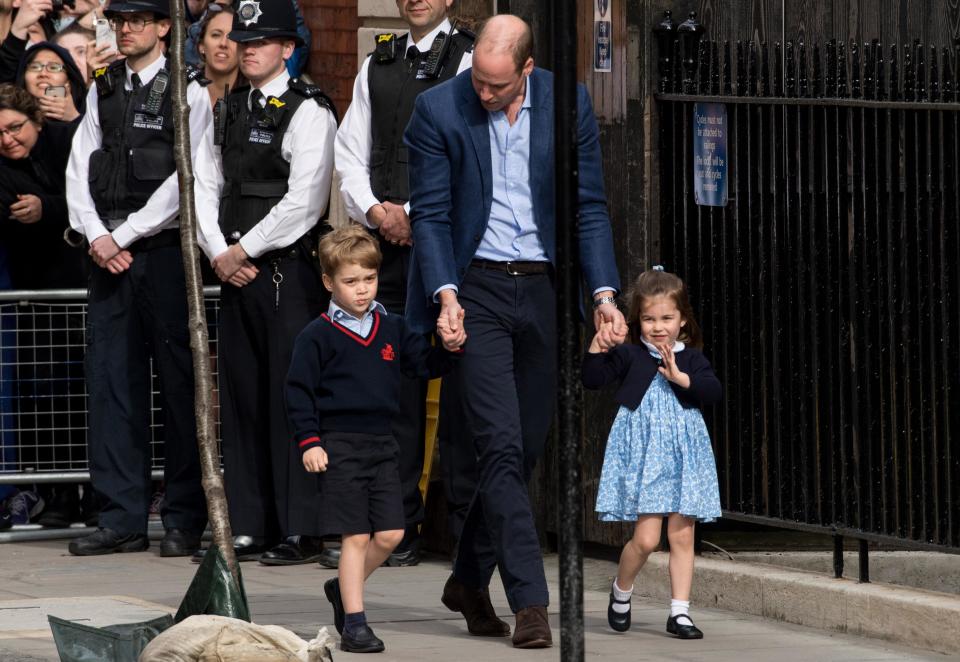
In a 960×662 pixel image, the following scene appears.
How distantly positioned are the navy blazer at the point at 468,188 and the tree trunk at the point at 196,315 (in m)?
0.77

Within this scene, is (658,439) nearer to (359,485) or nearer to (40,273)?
(359,485)

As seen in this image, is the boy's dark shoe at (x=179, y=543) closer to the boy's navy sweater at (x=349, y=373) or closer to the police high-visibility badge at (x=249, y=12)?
the police high-visibility badge at (x=249, y=12)

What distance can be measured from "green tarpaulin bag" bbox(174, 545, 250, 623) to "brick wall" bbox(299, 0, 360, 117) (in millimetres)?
5600

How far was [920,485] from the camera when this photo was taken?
295 inches

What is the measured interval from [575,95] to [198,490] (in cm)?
553

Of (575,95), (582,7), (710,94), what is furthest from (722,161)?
(575,95)

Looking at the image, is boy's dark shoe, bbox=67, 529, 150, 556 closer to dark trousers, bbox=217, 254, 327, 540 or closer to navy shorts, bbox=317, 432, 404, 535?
dark trousers, bbox=217, 254, 327, 540


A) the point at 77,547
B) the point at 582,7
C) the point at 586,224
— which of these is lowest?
the point at 77,547

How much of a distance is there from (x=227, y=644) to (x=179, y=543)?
12.8ft

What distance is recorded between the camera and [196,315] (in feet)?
23.8

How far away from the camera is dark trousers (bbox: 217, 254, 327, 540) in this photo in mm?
9734

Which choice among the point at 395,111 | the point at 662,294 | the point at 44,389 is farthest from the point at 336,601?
the point at 44,389

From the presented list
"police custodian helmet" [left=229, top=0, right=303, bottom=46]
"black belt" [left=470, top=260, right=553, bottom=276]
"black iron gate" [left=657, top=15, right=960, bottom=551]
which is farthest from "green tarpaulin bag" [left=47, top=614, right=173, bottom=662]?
"police custodian helmet" [left=229, top=0, right=303, bottom=46]

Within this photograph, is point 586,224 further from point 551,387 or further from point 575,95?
point 575,95
